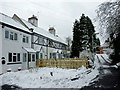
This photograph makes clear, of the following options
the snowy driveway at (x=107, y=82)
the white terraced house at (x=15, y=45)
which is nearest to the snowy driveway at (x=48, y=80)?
the snowy driveway at (x=107, y=82)

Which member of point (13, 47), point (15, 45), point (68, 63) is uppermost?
point (15, 45)

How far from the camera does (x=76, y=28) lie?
33625 millimetres

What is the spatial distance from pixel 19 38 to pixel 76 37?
19353 millimetres

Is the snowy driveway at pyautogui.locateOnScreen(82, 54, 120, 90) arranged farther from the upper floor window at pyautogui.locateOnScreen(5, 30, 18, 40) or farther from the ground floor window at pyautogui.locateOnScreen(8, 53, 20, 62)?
the upper floor window at pyautogui.locateOnScreen(5, 30, 18, 40)

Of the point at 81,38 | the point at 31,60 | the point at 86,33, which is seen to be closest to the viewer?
the point at 31,60

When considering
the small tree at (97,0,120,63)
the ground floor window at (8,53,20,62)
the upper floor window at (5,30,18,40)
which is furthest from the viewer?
the ground floor window at (8,53,20,62)

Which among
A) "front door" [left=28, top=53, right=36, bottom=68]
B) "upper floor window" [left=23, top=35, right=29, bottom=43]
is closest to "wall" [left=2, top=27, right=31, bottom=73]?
"upper floor window" [left=23, top=35, right=29, bottom=43]

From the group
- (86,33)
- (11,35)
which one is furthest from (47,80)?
(86,33)

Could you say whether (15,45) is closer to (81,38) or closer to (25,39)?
(25,39)

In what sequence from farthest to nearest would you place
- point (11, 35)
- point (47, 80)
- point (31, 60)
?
1. point (31, 60)
2. point (11, 35)
3. point (47, 80)

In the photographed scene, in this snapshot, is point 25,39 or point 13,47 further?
point 25,39

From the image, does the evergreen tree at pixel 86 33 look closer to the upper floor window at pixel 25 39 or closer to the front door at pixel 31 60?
the front door at pixel 31 60

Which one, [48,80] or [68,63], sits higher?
[68,63]

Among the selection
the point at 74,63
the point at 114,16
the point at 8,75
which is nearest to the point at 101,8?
the point at 114,16
